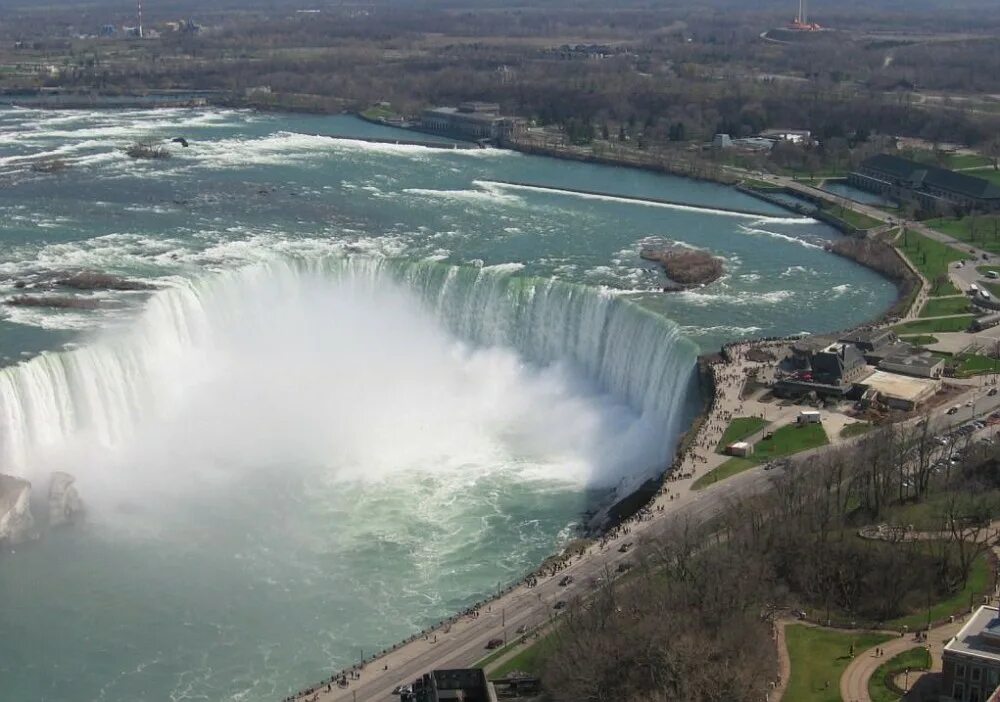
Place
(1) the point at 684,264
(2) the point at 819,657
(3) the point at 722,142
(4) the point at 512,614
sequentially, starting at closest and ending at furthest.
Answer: (2) the point at 819,657 < (4) the point at 512,614 < (1) the point at 684,264 < (3) the point at 722,142

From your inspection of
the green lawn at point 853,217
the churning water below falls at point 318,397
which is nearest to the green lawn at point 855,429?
the churning water below falls at point 318,397

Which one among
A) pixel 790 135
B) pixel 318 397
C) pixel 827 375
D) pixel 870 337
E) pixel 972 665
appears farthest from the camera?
pixel 790 135

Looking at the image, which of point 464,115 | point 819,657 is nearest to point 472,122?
point 464,115

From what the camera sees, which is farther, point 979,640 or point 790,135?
point 790,135

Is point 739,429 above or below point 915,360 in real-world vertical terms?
below

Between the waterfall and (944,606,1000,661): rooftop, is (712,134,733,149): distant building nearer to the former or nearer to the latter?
the waterfall

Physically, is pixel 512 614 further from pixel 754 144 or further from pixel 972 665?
pixel 754 144

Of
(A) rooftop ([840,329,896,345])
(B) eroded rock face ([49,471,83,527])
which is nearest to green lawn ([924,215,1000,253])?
(A) rooftop ([840,329,896,345])

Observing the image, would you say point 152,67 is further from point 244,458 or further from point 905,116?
point 244,458

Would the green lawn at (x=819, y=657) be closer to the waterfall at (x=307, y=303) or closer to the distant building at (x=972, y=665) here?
the distant building at (x=972, y=665)

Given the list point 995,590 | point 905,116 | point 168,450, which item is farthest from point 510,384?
point 905,116
